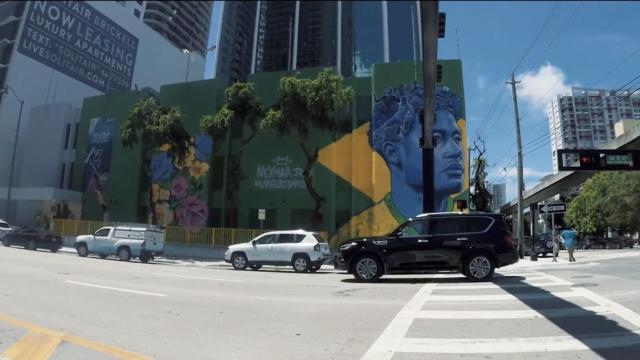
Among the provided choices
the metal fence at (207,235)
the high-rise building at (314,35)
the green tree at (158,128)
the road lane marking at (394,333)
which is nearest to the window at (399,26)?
the high-rise building at (314,35)

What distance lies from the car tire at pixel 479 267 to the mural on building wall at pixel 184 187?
69.9 feet

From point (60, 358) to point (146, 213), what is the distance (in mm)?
30123

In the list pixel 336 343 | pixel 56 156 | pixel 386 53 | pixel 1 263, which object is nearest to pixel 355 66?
pixel 386 53

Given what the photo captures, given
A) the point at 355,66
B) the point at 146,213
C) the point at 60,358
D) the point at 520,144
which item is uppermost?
the point at 355,66

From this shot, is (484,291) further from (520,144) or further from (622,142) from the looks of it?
(622,142)

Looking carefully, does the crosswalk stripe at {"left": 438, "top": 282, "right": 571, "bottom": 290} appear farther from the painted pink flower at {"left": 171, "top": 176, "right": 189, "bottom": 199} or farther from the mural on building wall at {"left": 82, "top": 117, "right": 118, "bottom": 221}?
the mural on building wall at {"left": 82, "top": 117, "right": 118, "bottom": 221}

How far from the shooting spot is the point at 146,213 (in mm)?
34469

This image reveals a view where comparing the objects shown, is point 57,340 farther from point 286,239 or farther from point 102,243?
point 102,243

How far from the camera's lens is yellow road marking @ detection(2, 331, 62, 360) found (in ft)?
19.6

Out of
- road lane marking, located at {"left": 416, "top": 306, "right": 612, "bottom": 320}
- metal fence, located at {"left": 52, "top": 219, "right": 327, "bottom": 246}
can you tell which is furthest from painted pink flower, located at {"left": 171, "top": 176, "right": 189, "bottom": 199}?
road lane marking, located at {"left": 416, "top": 306, "right": 612, "bottom": 320}

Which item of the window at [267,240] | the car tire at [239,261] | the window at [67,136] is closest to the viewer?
the window at [267,240]

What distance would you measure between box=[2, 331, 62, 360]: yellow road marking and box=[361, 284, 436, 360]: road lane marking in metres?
4.17

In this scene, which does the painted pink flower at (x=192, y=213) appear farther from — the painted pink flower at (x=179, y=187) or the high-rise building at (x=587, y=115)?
the high-rise building at (x=587, y=115)

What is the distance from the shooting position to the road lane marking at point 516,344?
19.7 feet
